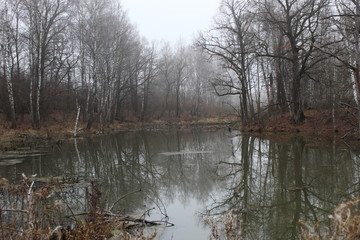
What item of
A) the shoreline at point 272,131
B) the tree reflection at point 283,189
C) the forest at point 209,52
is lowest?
the tree reflection at point 283,189

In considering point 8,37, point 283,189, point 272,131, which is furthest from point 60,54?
point 283,189

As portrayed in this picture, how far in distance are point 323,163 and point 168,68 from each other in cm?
4758

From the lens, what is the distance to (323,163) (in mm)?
10703

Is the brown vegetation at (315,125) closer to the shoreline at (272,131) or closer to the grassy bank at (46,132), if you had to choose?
the shoreline at (272,131)

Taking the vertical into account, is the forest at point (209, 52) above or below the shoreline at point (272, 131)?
above

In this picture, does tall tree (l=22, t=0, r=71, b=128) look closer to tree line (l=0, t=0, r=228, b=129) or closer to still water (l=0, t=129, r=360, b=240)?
tree line (l=0, t=0, r=228, b=129)

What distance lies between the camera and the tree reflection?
5.69 metres

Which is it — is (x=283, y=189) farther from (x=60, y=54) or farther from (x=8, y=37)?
(x=60, y=54)

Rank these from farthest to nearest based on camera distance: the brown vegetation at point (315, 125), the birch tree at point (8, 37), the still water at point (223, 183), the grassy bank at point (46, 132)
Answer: the birch tree at point (8, 37)
the grassy bank at point (46, 132)
the brown vegetation at point (315, 125)
the still water at point (223, 183)

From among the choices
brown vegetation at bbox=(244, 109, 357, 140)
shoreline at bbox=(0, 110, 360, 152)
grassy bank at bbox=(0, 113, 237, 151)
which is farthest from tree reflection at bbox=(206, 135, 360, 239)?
grassy bank at bbox=(0, 113, 237, 151)

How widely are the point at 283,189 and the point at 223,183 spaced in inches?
67.8

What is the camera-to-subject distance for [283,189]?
7793mm

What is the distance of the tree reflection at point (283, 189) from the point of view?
569 cm

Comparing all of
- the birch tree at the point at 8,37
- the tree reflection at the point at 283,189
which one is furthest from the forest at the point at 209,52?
the tree reflection at the point at 283,189
